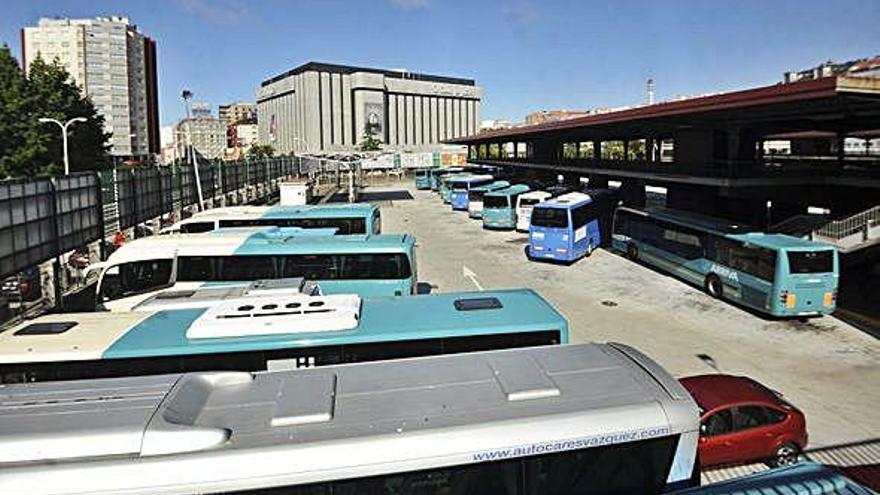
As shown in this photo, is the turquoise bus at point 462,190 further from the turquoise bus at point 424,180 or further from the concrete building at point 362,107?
the concrete building at point 362,107

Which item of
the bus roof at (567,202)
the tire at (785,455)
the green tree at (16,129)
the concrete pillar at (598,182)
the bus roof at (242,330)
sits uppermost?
the green tree at (16,129)

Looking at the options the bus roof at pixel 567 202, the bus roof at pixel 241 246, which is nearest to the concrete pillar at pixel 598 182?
the bus roof at pixel 567 202

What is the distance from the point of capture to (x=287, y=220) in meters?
25.6

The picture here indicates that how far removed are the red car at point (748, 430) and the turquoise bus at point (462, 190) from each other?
4339 centimetres

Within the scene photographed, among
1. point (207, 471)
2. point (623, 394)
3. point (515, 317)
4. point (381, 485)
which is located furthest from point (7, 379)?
point (623, 394)

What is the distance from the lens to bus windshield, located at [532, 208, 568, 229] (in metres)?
28.8

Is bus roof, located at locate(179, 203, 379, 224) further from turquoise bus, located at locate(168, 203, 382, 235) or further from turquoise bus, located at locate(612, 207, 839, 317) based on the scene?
turquoise bus, located at locate(612, 207, 839, 317)

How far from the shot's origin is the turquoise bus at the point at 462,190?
54294mm

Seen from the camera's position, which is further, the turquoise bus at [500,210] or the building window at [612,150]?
the building window at [612,150]

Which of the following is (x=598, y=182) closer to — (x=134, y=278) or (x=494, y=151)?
(x=134, y=278)

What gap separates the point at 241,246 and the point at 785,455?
13.4 meters

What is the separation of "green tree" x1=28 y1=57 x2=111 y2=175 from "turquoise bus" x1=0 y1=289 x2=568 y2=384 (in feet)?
145

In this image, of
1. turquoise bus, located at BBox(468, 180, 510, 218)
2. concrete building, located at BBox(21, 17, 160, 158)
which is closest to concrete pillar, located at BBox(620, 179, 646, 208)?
turquoise bus, located at BBox(468, 180, 510, 218)

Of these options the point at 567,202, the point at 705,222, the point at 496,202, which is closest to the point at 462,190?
the point at 496,202
